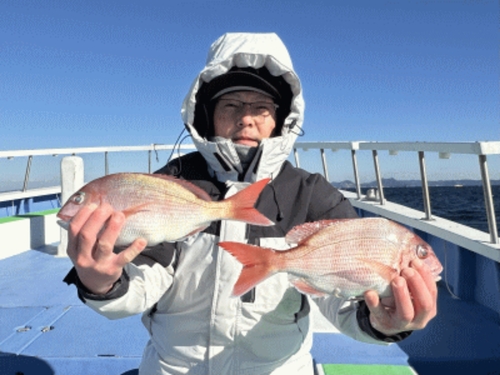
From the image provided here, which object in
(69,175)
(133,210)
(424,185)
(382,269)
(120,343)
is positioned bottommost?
(120,343)

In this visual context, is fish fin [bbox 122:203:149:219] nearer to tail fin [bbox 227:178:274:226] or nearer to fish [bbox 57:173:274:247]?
fish [bbox 57:173:274:247]

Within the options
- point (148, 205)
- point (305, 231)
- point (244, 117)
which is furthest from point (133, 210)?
point (244, 117)

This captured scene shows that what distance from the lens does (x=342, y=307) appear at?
1.85 metres

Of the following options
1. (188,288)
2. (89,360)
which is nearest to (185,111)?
(188,288)

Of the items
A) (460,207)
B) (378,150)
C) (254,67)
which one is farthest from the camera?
(460,207)

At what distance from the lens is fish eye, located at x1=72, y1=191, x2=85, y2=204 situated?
1.48 metres

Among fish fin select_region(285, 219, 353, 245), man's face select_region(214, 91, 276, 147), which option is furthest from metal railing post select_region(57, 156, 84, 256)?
fish fin select_region(285, 219, 353, 245)

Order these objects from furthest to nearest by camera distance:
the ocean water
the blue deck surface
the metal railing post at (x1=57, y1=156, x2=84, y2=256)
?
the ocean water → the metal railing post at (x1=57, y1=156, x2=84, y2=256) → the blue deck surface

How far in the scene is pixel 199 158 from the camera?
224 centimetres

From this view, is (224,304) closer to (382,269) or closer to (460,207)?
(382,269)

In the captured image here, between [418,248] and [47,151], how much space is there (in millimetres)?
7556

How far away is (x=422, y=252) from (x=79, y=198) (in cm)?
125

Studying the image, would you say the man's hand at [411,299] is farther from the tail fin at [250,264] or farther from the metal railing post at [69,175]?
the metal railing post at [69,175]

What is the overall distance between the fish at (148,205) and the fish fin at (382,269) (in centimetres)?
57
